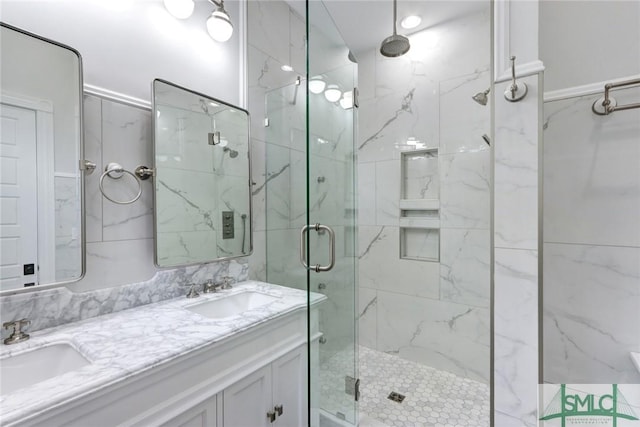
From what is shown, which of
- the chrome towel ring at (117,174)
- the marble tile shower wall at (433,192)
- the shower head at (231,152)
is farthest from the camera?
the marble tile shower wall at (433,192)

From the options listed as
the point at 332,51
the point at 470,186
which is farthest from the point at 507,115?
the point at 470,186

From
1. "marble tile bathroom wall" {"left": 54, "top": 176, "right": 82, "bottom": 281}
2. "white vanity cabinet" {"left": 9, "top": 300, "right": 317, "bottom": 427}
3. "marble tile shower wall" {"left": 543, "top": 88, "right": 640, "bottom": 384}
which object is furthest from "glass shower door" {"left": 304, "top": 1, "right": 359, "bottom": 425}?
"marble tile shower wall" {"left": 543, "top": 88, "right": 640, "bottom": 384}

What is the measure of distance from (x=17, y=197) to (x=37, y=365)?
0.56m

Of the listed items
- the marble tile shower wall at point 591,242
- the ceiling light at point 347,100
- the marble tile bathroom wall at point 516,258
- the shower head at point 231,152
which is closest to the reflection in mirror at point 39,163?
the shower head at point 231,152

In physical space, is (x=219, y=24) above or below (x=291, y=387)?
above

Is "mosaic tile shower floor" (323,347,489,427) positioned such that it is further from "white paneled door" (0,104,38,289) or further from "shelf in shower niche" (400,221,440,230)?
"white paneled door" (0,104,38,289)

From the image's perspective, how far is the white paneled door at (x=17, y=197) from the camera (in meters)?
0.95

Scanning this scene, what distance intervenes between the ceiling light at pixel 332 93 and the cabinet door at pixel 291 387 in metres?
1.20

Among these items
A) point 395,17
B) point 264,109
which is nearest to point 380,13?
point 395,17

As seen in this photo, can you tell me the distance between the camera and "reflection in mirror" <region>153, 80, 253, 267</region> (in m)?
1.39

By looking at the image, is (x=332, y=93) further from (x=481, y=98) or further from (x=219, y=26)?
(x=481, y=98)

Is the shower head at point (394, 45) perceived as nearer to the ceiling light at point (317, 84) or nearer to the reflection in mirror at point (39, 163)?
the ceiling light at point (317, 84)

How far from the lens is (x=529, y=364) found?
0.99m

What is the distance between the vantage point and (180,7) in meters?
1.41
